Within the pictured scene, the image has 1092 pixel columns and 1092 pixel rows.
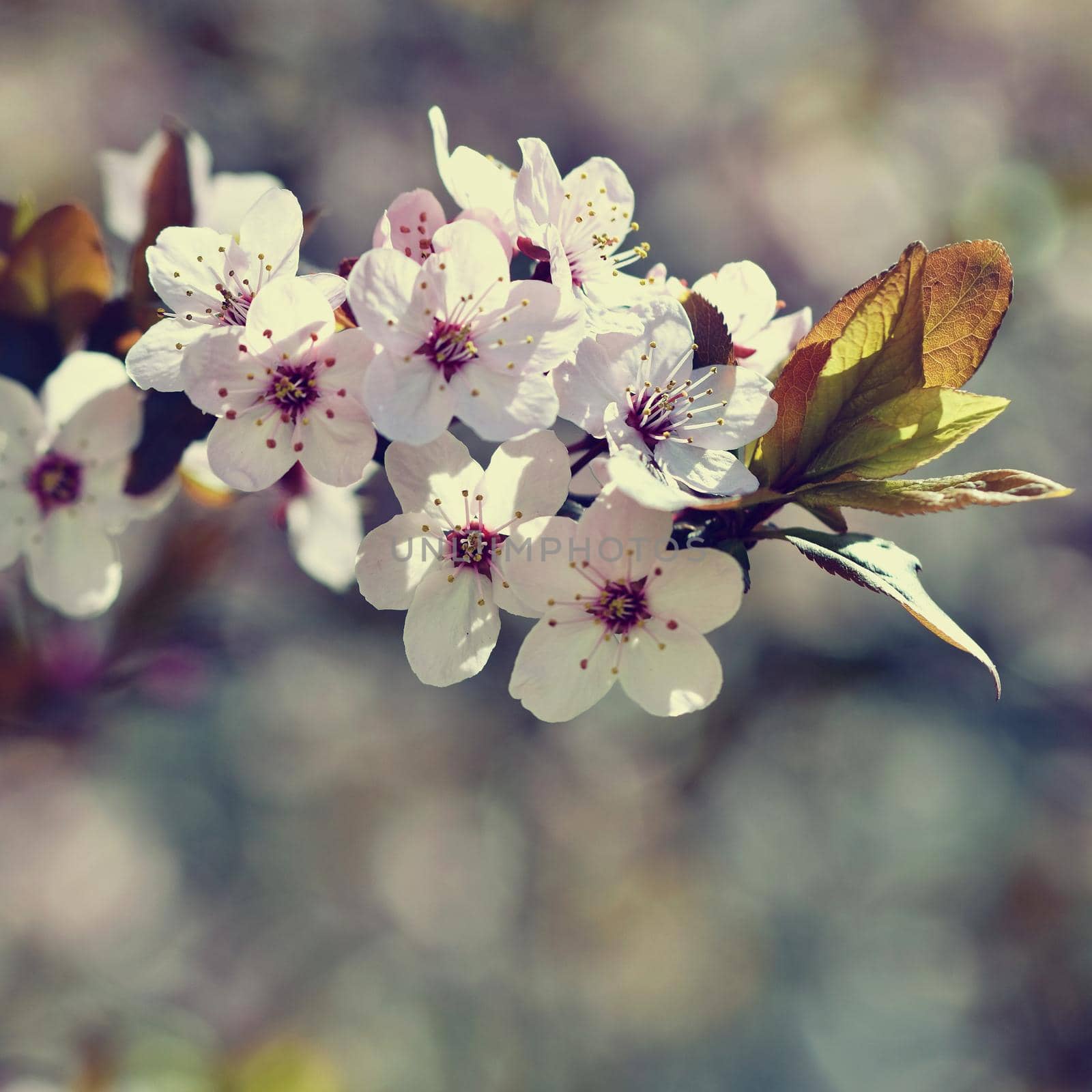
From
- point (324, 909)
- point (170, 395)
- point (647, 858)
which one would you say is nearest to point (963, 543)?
point (647, 858)

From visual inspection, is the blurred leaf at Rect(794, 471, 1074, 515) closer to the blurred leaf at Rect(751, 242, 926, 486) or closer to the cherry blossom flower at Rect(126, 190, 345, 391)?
the blurred leaf at Rect(751, 242, 926, 486)

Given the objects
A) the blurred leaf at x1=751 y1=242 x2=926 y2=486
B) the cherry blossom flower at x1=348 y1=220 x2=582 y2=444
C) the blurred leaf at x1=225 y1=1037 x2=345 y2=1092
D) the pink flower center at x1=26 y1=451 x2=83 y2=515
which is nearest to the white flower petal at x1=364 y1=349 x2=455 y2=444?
the cherry blossom flower at x1=348 y1=220 x2=582 y2=444

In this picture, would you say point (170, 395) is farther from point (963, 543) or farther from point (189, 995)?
point (963, 543)

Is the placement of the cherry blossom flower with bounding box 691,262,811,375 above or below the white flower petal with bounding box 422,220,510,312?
above

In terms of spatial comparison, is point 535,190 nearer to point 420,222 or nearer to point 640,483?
point 420,222

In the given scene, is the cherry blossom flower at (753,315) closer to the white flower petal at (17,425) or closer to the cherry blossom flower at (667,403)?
the cherry blossom flower at (667,403)

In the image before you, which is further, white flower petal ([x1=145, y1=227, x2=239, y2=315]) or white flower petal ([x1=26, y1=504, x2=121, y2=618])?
white flower petal ([x1=26, y1=504, x2=121, y2=618])

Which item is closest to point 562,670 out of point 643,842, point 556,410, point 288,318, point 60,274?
point 556,410
